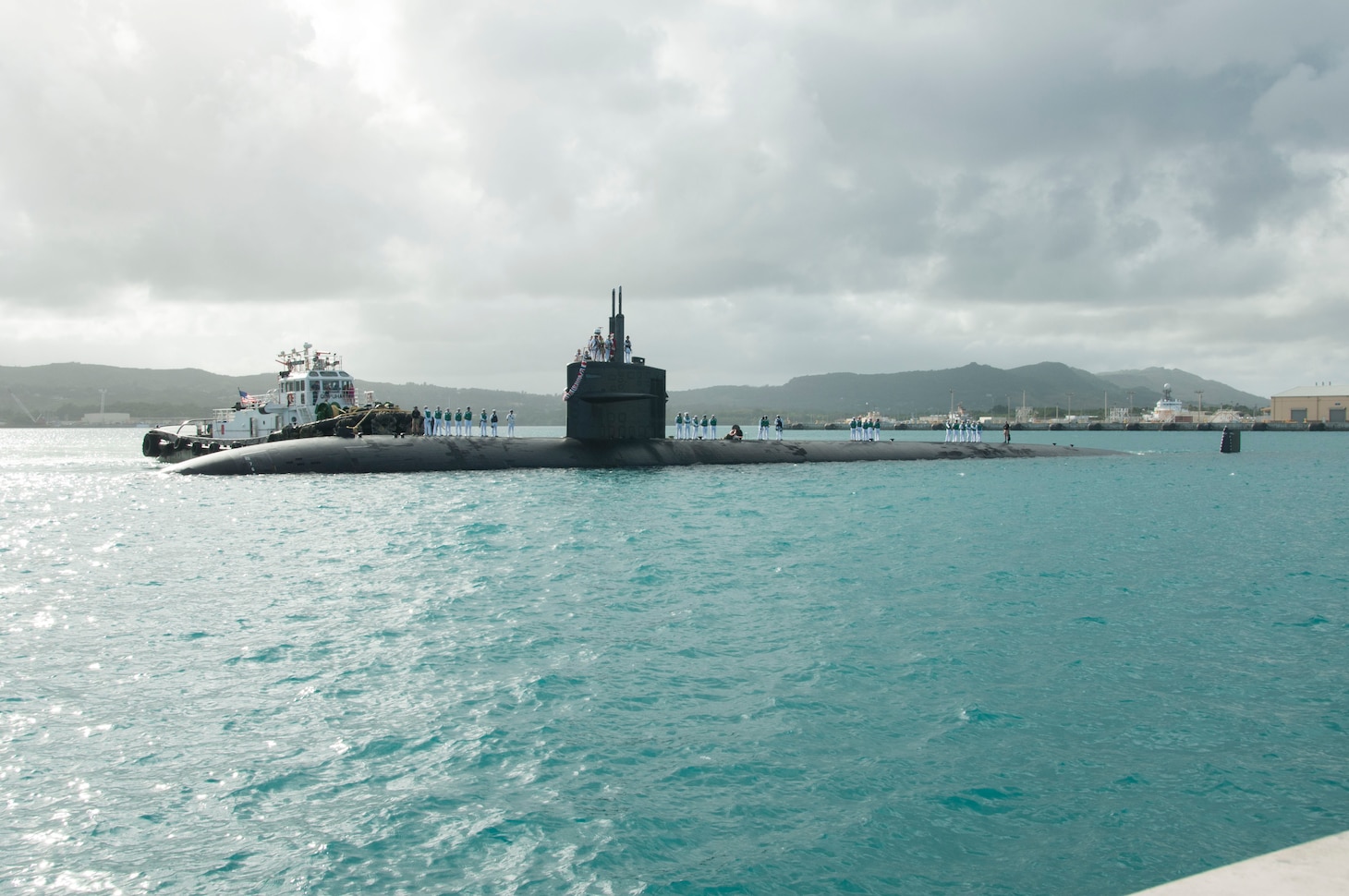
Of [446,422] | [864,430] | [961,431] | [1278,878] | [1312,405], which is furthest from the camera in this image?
[1312,405]

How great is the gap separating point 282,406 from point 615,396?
2087 centimetres

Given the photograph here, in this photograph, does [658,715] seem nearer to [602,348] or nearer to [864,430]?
[602,348]

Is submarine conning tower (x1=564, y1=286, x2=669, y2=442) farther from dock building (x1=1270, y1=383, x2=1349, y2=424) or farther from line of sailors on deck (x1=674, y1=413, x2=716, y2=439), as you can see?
dock building (x1=1270, y1=383, x2=1349, y2=424)

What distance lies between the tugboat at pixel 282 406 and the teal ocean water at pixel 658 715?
24726mm

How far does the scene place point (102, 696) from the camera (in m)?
8.59

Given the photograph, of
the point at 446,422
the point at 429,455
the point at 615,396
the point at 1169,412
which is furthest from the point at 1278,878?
the point at 1169,412

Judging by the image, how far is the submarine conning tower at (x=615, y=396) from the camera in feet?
103

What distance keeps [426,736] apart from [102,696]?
352 centimetres

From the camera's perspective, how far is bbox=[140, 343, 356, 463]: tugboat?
4259 cm

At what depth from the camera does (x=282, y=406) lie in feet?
144

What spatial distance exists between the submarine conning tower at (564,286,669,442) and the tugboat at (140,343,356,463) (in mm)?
15466

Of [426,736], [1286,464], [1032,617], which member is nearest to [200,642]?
[426,736]

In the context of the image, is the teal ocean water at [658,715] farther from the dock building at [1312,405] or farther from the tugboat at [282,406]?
the dock building at [1312,405]

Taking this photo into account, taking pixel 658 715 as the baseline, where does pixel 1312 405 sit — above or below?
above
